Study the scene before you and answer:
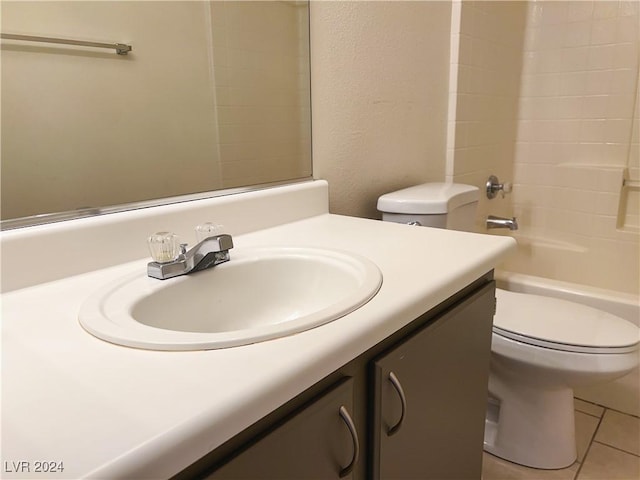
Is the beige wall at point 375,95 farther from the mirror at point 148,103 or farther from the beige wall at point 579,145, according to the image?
the beige wall at point 579,145

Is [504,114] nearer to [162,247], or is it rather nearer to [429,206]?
[429,206]

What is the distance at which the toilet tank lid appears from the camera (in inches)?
51.4

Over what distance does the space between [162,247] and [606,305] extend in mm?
1493

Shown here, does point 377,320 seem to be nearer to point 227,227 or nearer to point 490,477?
point 227,227

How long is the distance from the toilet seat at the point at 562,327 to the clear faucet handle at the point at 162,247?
94 cm

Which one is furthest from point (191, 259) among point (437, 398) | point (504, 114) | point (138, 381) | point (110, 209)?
point (504, 114)

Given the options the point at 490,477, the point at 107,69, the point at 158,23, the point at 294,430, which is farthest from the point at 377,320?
the point at 490,477

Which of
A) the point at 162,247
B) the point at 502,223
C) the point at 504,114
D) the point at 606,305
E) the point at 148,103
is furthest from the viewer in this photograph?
the point at 504,114

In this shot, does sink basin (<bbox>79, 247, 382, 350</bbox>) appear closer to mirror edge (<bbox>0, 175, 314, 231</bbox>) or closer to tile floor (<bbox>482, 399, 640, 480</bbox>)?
mirror edge (<bbox>0, 175, 314, 231</bbox>)

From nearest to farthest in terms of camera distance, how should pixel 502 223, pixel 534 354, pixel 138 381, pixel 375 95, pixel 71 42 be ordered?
1. pixel 138 381
2. pixel 71 42
3. pixel 534 354
4. pixel 375 95
5. pixel 502 223

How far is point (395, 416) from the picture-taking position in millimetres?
717

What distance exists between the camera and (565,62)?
2.22 metres

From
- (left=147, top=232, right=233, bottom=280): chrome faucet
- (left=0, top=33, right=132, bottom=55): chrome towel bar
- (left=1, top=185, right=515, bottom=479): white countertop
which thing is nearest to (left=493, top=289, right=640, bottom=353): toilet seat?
(left=1, top=185, right=515, bottom=479): white countertop

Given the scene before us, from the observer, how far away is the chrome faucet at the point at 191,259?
78 centimetres
